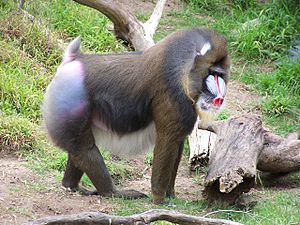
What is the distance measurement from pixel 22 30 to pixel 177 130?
10.3ft

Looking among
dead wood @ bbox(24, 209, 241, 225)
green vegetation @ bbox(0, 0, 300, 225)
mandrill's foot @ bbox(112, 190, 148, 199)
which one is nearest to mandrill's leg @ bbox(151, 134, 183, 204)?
green vegetation @ bbox(0, 0, 300, 225)

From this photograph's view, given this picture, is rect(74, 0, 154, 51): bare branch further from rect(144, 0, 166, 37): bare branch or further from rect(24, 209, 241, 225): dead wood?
rect(24, 209, 241, 225): dead wood

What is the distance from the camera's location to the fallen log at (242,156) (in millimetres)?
5664

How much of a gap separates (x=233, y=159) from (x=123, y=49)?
3214 mm

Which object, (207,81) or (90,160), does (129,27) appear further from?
(207,81)

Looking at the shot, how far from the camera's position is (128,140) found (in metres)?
6.21

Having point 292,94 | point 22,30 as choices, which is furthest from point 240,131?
point 22,30

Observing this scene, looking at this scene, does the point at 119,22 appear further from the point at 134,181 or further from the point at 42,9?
the point at 134,181

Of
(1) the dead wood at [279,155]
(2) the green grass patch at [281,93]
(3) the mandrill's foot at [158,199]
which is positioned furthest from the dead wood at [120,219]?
(2) the green grass patch at [281,93]

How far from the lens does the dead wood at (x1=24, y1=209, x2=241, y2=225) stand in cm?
412

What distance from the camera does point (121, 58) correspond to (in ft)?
20.0

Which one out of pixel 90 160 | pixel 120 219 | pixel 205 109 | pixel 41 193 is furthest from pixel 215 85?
pixel 120 219

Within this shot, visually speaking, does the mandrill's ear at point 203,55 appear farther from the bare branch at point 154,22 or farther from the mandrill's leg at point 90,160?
the bare branch at point 154,22

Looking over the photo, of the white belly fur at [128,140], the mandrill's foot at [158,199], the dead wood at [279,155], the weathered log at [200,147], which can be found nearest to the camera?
the mandrill's foot at [158,199]
